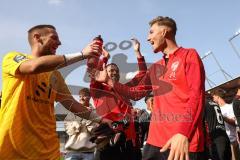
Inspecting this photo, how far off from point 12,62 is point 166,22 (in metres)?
1.87

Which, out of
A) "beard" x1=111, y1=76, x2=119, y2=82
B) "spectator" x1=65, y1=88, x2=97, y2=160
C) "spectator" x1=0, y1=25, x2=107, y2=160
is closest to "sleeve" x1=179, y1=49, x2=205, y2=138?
"spectator" x1=0, y1=25, x2=107, y2=160

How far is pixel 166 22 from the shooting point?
4441 millimetres

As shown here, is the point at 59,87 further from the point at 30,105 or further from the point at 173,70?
the point at 173,70

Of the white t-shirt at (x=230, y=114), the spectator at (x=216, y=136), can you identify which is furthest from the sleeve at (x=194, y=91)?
the white t-shirt at (x=230, y=114)

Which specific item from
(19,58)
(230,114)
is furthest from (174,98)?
(230,114)

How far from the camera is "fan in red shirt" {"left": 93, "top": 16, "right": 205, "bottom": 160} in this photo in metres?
3.27

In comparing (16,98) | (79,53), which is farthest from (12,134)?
(79,53)

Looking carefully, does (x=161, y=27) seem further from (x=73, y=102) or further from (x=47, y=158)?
(x=47, y=158)

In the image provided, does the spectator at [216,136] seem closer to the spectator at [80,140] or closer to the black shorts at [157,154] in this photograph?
the spectator at [80,140]

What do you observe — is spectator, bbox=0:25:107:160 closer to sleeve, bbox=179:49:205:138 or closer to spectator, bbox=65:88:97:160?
sleeve, bbox=179:49:205:138

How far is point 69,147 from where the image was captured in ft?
22.8

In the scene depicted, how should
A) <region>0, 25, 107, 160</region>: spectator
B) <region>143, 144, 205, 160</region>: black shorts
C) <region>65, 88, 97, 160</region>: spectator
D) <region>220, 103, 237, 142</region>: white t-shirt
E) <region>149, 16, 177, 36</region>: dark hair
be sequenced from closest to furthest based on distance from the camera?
1. <region>0, 25, 107, 160</region>: spectator
2. <region>143, 144, 205, 160</region>: black shorts
3. <region>149, 16, 177, 36</region>: dark hair
4. <region>65, 88, 97, 160</region>: spectator
5. <region>220, 103, 237, 142</region>: white t-shirt

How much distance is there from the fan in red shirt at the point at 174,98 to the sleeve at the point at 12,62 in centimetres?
151

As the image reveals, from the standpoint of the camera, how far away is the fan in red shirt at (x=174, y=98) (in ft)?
10.7
